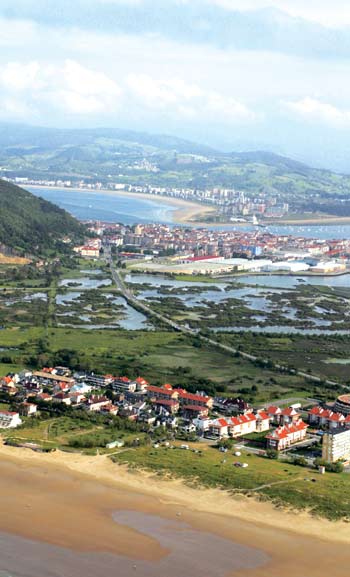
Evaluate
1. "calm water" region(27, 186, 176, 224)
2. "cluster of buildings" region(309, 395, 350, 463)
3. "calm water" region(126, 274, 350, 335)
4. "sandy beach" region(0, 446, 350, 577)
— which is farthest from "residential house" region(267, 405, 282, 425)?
"calm water" region(27, 186, 176, 224)

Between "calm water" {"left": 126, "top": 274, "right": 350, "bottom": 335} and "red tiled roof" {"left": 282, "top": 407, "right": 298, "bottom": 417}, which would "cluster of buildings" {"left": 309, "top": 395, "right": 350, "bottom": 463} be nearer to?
"red tiled roof" {"left": 282, "top": 407, "right": 298, "bottom": 417}

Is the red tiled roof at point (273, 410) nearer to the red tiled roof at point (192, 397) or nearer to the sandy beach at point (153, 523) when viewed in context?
the red tiled roof at point (192, 397)

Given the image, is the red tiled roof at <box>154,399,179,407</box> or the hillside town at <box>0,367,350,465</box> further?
the red tiled roof at <box>154,399,179,407</box>

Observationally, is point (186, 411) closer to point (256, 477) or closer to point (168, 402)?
point (168, 402)

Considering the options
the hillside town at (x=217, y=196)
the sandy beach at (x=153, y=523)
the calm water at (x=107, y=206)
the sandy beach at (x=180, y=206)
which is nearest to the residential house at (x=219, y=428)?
Answer: the sandy beach at (x=153, y=523)

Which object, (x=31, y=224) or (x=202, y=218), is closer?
(x=31, y=224)

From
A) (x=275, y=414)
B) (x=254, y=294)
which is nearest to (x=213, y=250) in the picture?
(x=254, y=294)
